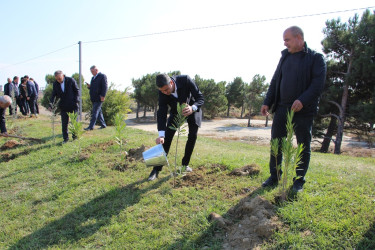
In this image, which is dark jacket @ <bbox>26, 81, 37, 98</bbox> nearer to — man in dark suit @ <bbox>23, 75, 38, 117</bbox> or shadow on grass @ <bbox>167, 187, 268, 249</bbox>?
man in dark suit @ <bbox>23, 75, 38, 117</bbox>

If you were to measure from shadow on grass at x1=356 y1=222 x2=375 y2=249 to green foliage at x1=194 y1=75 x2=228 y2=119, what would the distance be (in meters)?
33.4

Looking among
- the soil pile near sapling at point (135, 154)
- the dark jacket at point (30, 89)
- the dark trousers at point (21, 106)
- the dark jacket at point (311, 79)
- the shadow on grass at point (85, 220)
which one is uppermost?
the dark jacket at point (30, 89)

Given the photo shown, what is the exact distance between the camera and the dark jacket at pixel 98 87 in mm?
7965

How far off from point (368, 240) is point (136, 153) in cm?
408

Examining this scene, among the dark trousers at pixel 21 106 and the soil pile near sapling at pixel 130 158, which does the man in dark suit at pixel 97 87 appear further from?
the dark trousers at pixel 21 106

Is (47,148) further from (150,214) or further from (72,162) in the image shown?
(150,214)

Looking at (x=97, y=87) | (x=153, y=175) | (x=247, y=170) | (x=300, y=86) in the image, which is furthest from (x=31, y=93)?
(x=300, y=86)

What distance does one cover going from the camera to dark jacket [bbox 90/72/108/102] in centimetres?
796

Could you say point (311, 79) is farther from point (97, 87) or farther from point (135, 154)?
point (97, 87)

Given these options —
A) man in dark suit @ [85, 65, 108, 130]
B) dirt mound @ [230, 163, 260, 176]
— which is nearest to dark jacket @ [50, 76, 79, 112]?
man in dark suit @ [85, 65, 108, 130]

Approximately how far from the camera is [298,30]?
9.12 feet

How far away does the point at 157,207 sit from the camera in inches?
129

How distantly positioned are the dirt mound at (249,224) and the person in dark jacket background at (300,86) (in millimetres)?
574

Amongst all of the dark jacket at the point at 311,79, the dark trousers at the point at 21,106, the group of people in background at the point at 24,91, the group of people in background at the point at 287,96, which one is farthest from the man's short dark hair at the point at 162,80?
the dark trousers at the point at 21,106
